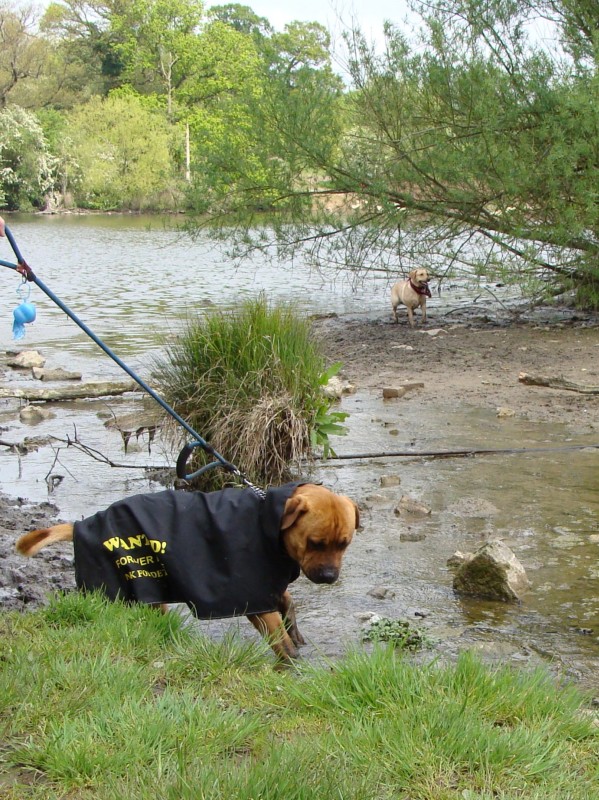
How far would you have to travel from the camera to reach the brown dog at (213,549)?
13.9 feet

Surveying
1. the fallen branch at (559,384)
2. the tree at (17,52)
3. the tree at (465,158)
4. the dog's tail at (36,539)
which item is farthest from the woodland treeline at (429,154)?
the tree at (17,52)

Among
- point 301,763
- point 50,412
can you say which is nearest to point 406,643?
point 301,763

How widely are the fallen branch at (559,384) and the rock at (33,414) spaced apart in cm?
549

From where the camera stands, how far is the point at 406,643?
4.58 metres

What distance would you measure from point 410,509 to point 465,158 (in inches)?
288

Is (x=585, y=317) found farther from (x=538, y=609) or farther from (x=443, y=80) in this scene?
(x=538, y=609)

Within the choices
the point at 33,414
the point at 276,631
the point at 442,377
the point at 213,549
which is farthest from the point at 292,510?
the point at 442,377

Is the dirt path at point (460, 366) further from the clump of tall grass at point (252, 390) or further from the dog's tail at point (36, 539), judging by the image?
the clump of tall grass at point (252, 390)

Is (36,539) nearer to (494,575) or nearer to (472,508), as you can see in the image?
(494,575)

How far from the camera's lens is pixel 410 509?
267 inches

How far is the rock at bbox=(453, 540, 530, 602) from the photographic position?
17.2 ft

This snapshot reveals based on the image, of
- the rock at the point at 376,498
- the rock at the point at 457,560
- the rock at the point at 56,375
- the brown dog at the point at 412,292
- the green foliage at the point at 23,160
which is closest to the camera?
the rock at the point at 457,560

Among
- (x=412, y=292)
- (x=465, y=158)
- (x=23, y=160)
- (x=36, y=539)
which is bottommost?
(x=36, y=539)

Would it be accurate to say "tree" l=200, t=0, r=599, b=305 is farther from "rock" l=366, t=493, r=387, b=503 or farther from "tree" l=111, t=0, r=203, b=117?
"tree" l=111, t=0, r=203, b=117
